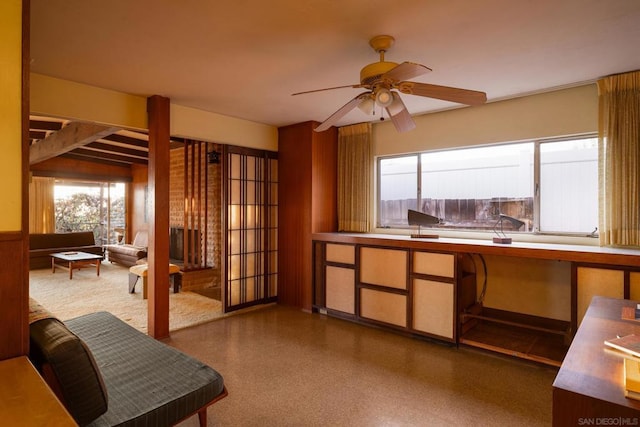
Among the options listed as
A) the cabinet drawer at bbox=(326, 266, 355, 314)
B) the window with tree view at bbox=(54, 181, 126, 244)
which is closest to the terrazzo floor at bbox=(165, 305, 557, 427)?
the cabinet drawer at bbox=(326, 266, 355, 314)

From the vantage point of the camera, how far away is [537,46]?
7.97 feet

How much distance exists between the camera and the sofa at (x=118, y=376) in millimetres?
1372

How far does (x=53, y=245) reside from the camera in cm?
750

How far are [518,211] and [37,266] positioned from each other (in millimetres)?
9075

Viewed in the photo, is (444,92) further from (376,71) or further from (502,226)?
(502,226)

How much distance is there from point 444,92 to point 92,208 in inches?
402

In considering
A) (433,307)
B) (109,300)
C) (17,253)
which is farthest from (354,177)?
(109,300)

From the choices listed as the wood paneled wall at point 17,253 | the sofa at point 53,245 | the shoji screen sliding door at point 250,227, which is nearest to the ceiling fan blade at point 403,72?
the wood paneled wall at point 17,253

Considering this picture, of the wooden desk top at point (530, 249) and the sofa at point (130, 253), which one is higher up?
the wooden desk top at point (530, 249)

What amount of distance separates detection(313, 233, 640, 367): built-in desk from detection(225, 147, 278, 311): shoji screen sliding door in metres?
1.05

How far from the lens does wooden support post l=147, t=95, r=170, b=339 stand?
3.51 metres

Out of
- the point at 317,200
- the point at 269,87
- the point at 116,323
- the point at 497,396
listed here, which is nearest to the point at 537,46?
the point at 269,87

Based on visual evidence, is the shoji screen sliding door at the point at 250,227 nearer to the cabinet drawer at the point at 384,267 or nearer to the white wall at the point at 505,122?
the cabinet drawer at the point at 384,267

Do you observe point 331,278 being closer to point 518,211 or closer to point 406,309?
point 406,309
